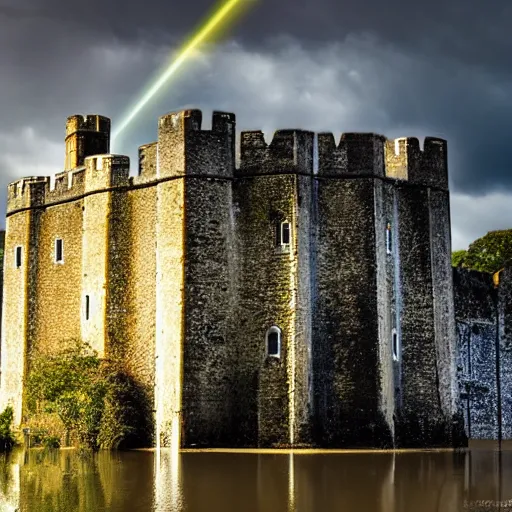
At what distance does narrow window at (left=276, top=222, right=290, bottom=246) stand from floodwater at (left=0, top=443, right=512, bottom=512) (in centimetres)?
612

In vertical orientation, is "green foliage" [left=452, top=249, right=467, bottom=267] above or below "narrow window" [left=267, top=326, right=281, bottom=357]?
above

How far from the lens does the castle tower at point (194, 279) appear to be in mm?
30531

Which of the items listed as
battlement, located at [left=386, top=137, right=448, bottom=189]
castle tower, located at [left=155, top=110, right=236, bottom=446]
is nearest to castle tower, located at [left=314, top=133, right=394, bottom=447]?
battlement, located at [left=386, top=137, right=448, bottom=189]

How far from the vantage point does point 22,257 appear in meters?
37.6

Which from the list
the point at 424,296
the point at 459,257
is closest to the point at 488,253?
the point at 459,257

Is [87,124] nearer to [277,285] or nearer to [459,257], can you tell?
[277,285]

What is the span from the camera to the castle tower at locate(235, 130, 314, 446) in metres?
30.6

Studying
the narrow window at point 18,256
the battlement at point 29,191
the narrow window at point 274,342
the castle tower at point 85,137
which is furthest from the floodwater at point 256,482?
the castle tower at point 85,137

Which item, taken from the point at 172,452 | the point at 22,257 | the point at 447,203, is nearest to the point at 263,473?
the point at 172,452

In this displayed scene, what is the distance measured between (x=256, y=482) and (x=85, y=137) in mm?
19177

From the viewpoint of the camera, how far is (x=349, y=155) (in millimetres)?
32562

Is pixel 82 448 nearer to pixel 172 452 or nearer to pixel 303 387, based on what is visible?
pixel 172 452

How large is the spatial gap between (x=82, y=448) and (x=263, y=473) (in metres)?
8.51

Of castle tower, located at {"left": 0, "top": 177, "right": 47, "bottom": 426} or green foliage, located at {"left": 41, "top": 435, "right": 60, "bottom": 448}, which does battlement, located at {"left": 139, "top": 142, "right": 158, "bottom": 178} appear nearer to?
castle tower, located at {"left": 0, "top": 177, "right": 47, "bottom": 426}
